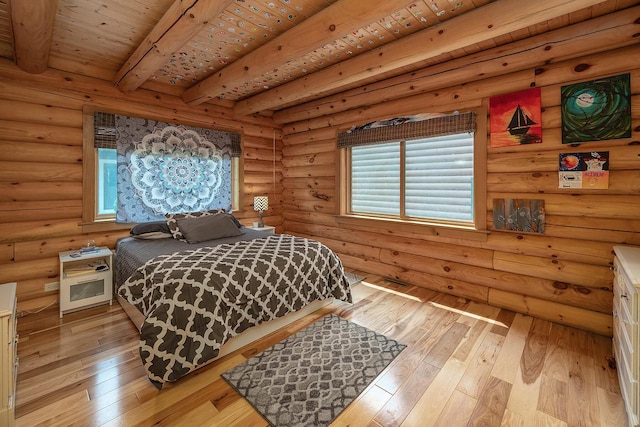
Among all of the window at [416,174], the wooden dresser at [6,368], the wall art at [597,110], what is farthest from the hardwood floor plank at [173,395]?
the wall art at [597,110]

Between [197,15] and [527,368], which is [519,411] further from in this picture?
[197,15]

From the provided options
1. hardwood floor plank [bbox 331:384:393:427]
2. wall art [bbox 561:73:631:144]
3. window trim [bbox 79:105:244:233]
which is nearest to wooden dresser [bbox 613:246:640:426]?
wall art [bbox 561:73:631:144]

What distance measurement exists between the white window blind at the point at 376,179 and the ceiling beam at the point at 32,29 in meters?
3.28

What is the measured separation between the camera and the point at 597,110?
7.59 feet

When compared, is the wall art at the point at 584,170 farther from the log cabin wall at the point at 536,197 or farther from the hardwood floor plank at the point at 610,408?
the hardwood floor plank at the point at 610,408

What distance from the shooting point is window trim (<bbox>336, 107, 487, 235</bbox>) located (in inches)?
115

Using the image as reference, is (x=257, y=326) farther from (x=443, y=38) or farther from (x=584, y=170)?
(x=584, y=170)

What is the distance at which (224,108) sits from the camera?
4312 millimetres

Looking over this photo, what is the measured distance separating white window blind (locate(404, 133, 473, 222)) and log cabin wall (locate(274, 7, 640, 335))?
24cm

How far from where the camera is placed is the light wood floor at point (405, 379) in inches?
62.5

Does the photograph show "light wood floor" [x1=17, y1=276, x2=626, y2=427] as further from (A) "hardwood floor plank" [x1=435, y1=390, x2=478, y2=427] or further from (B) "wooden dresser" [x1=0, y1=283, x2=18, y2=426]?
(B) "wooden dresser" [x1=0, y1=283, x2=18, y2=426]

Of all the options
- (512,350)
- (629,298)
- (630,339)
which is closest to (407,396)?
(512,350)

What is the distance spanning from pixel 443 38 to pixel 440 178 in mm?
1532

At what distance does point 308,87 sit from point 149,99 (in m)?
2.01
